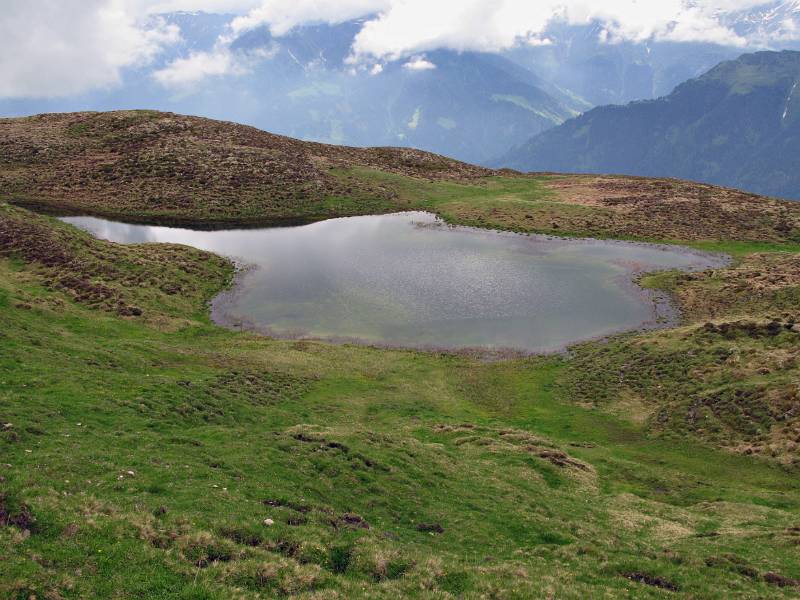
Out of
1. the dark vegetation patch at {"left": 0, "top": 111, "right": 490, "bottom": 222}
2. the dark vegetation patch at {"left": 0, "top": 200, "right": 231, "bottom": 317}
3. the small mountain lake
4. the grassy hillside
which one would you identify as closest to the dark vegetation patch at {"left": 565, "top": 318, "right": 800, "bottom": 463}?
the grassy hillside

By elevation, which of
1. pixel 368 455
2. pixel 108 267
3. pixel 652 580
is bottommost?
pixel 652 580

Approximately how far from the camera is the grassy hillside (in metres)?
19.2

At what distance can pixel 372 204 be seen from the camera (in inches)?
5212

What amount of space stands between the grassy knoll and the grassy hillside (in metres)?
0.14

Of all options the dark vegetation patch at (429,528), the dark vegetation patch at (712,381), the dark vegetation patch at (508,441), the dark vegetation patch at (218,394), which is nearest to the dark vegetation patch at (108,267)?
the dark vegetation patch at (218,394)

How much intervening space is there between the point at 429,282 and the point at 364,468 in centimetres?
5616

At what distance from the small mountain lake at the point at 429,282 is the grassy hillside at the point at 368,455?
606 centimetres

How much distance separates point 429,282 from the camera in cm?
8438

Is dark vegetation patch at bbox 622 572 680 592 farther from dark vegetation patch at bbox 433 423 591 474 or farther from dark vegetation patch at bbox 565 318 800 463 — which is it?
dark vegetation patch at bbox 565 318 800 463

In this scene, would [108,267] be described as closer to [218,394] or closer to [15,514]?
[218,394]

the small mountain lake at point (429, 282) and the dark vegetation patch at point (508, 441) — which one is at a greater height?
the small mountain lake at point (429, 282)

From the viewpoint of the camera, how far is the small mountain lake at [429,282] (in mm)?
69875

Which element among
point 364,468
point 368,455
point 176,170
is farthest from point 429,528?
point 176,170

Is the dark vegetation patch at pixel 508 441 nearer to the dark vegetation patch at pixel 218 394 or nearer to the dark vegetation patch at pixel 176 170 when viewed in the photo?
the dark vegetation patch at pixel 218 394
